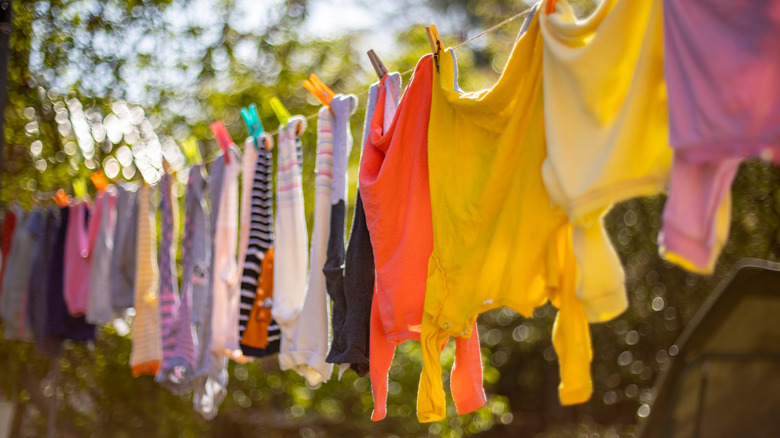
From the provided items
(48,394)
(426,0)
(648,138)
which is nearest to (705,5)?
(648,138)

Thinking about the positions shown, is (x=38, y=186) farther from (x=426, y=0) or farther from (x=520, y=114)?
(x=426, y=0)

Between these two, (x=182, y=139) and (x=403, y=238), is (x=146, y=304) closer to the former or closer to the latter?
(x=403, y=238)

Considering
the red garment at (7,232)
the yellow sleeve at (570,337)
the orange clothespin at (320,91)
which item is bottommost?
the red garment at (7,232)

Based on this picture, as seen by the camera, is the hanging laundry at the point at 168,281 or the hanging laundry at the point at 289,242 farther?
the hanging laundry at the point at 168,281

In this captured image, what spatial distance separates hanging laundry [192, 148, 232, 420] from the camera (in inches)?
121

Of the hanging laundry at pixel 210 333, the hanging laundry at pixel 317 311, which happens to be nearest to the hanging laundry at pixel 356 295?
the hanging laundry at pixel 317 311

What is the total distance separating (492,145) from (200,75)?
146 inches

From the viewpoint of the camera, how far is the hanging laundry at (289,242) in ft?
8.77

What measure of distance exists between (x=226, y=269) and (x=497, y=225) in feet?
4.85

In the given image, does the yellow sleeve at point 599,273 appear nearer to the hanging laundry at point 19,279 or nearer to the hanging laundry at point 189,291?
the hanging laundry at point 189,291

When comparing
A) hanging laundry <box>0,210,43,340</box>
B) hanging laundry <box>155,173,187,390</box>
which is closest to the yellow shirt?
hanging laundry <box>155,173,187,390</box>

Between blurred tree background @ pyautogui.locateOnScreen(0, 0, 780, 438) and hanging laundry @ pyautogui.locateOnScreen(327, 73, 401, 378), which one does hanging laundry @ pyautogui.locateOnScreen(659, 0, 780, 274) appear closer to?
hanging laundry @ pyautogui.locateOnScreen(327, 73, 401, 378)

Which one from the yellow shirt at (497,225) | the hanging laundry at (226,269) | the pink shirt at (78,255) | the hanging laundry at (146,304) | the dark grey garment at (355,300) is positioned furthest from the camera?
the pink shirt at (78,255)

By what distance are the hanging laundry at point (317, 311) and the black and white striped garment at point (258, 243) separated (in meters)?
0.18
